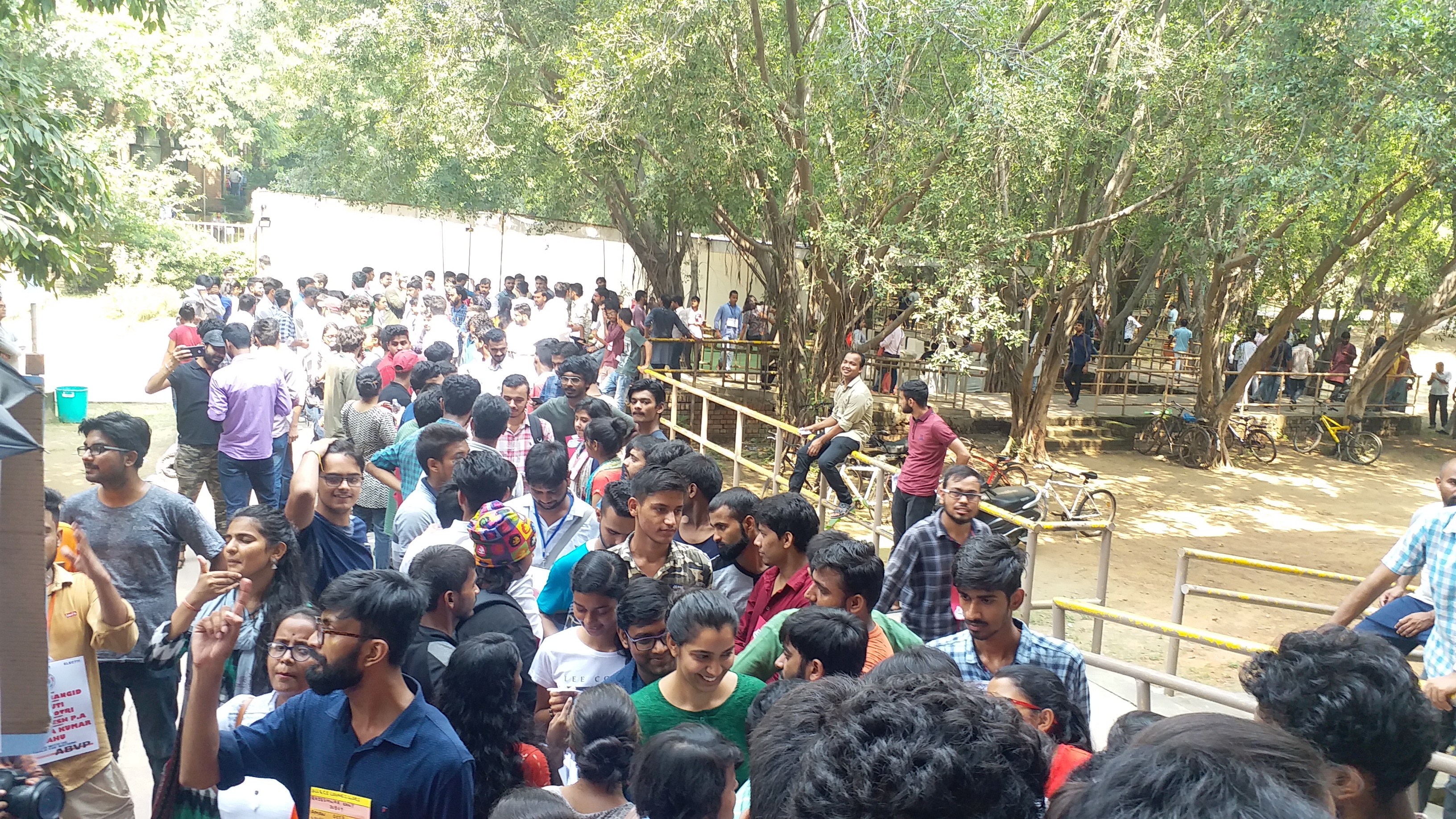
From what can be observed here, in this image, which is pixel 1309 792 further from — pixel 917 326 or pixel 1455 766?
pixel 917 326

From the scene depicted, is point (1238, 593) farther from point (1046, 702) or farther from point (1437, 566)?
point (1046, 702)

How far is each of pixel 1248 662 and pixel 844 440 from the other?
6.51 meters

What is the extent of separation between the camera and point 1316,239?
637 inches

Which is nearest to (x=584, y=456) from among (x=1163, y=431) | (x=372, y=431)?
(x=372, y=431)

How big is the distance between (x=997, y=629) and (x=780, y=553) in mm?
1013

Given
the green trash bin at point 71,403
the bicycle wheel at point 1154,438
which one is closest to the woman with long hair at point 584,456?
the green trash bin at point 71,403

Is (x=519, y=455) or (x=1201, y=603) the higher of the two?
(x=519, y=455)

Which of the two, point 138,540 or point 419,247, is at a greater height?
point 419,247

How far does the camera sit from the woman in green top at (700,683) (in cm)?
296

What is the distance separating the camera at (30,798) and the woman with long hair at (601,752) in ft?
3.77

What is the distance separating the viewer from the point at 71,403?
11.5 meters

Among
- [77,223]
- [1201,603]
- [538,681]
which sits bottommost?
[1201,603]

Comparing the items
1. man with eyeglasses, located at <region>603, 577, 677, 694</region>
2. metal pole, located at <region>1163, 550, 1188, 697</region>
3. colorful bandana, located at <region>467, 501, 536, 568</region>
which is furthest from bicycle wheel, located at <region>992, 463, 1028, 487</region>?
man with eyeglasses, located at <region>603, 577, 677, 694</region>

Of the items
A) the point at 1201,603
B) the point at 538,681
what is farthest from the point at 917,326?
the point at 538,681
